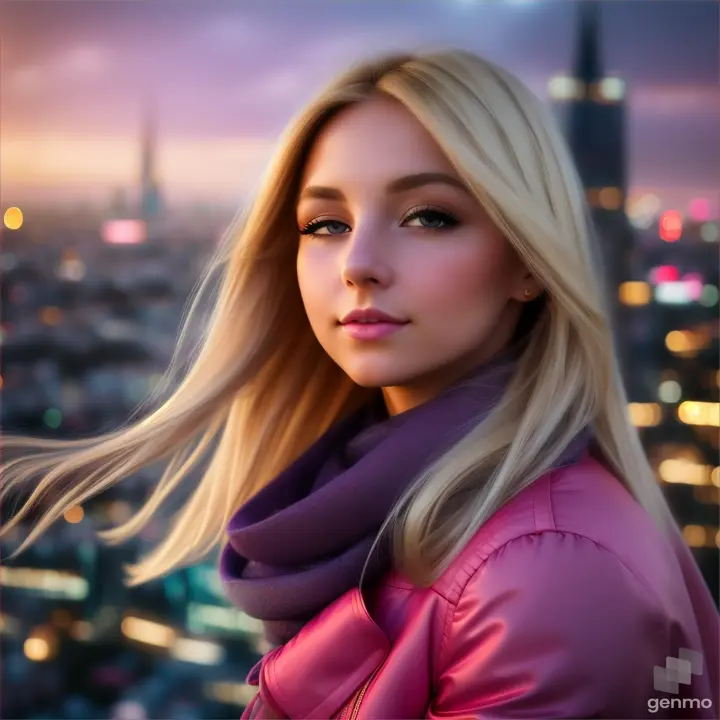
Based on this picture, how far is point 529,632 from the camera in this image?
98 cm

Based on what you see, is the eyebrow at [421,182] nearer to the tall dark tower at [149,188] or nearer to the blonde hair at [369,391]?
the blonde hair at [369,391]

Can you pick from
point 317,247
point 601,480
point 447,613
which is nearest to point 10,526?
point 317,247

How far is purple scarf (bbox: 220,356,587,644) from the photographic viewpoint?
1.21 meters

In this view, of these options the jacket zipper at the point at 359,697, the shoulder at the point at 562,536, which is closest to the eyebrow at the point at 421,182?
the shoulder at the point at 562,536

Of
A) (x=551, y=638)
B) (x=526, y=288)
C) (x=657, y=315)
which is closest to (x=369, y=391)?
(x=526, y=288)

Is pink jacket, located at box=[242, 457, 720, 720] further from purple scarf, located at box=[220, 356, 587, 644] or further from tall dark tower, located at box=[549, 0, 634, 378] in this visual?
tall dark tower, located at box=[549, 0, 634, 378]

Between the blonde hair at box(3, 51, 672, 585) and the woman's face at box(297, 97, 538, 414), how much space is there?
43mm

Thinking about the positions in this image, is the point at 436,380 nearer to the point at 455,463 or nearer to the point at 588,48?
the point at 455,463

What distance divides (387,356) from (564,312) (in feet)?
0.91

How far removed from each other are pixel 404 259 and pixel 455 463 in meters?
0.30

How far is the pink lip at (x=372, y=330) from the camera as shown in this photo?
1.25 meters

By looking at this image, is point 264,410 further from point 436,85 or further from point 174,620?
point 174,620

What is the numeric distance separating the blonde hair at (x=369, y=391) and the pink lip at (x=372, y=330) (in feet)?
0.63

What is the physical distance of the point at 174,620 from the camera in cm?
1136
